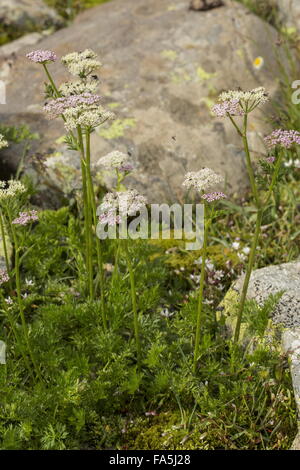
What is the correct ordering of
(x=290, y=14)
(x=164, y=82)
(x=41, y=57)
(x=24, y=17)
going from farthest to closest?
(x=24, y=17) < (x=290, y=14) < (x=164, y=82) < (x=41, y=57)

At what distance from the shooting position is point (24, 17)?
907 cm

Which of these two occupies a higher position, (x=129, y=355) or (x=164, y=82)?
(x=164, y=82)

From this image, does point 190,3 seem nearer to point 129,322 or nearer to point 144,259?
point 144,259

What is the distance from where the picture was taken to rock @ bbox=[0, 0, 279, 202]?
611 centimetres

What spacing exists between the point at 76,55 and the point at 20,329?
2.06 m

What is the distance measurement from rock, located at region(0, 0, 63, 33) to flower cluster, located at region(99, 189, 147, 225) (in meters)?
6.79

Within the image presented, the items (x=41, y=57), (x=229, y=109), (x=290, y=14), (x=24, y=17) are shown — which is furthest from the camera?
(x=24, y=17)

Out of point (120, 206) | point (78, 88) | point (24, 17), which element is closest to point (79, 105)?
point (78, 88)

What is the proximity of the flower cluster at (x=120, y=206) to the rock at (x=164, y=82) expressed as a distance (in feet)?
8.49

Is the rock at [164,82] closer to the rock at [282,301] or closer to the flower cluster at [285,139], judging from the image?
the rock at [282,301]

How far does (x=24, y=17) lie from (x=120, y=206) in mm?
7063

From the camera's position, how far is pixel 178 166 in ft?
19.9

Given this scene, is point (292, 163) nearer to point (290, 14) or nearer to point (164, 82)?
point (164, 82)

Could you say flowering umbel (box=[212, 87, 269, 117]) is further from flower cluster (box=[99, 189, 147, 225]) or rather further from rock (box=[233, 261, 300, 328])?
rock (box=[233, 261, 300, 328])
